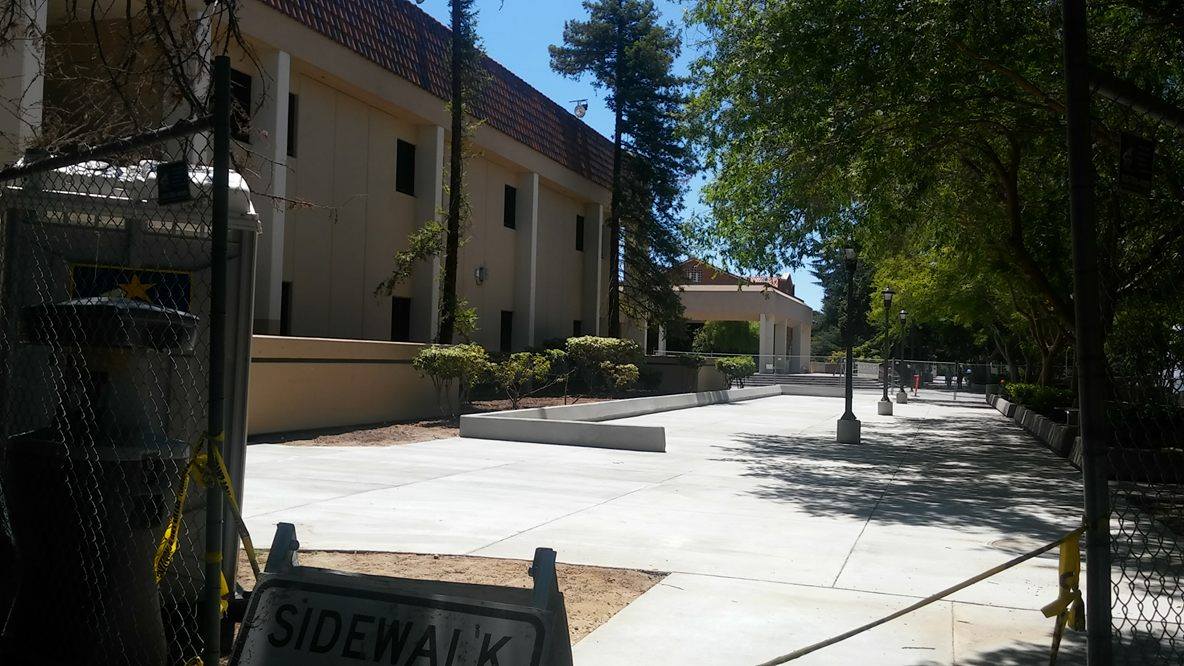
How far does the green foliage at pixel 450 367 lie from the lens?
18.8 metres

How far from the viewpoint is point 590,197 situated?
3425 centimetres

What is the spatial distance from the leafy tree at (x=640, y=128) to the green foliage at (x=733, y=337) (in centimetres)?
2884

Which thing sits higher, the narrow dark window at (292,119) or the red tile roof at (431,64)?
the red tile roof at (431,64)

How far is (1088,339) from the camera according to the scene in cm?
349

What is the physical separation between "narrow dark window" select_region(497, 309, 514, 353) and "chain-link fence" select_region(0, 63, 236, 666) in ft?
81.9

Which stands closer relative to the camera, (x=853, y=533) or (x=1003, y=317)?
(x=853, y=533)

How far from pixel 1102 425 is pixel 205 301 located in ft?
14.0

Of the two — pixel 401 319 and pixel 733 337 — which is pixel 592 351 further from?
pixel 733 337

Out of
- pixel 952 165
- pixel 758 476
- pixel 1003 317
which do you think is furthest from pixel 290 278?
pixel 1003 317

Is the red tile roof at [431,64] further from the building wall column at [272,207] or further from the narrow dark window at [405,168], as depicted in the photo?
the narrow dark window at [405,168]

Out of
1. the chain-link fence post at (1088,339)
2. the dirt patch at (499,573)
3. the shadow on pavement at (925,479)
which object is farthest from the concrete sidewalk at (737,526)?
the chain-link fence post at (1088,339)

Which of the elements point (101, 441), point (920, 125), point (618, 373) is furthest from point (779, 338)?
point (101, 441)

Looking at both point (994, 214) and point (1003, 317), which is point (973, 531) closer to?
point (994, 214)

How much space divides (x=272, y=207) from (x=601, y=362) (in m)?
11.3
